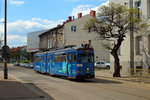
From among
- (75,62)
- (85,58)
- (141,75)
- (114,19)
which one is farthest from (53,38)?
(75,62)

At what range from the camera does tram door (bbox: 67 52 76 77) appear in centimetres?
2183

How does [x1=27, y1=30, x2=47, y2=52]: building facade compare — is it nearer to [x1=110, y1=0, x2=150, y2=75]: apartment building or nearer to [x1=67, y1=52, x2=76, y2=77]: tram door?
[x1=110, y1=0, x2=150, y2=75]: apartment building

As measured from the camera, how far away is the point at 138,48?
2931 cm

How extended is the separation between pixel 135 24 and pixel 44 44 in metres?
52.3

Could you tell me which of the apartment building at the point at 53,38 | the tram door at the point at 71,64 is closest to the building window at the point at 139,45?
the tram door at the point at 71,64

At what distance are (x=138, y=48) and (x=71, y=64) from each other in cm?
1051

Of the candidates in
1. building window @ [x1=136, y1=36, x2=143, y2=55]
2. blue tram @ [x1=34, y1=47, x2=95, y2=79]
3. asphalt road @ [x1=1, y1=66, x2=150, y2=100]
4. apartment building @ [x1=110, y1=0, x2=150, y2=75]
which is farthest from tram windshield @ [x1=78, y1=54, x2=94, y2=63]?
building window @ [x1=136, y1=36, x2=143, y2=55]

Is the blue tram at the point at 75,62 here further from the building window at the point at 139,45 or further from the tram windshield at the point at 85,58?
the building window at the point at 139,45

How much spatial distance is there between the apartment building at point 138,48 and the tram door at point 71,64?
6501 mm

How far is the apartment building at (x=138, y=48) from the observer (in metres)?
27.0

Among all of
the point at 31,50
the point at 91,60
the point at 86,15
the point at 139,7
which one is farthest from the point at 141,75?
the point at 31,50

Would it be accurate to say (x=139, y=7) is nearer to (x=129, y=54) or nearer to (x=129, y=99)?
(x=129, y=54)

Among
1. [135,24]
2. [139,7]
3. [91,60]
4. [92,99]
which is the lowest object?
[92,99]

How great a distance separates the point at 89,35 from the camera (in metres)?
60.4
